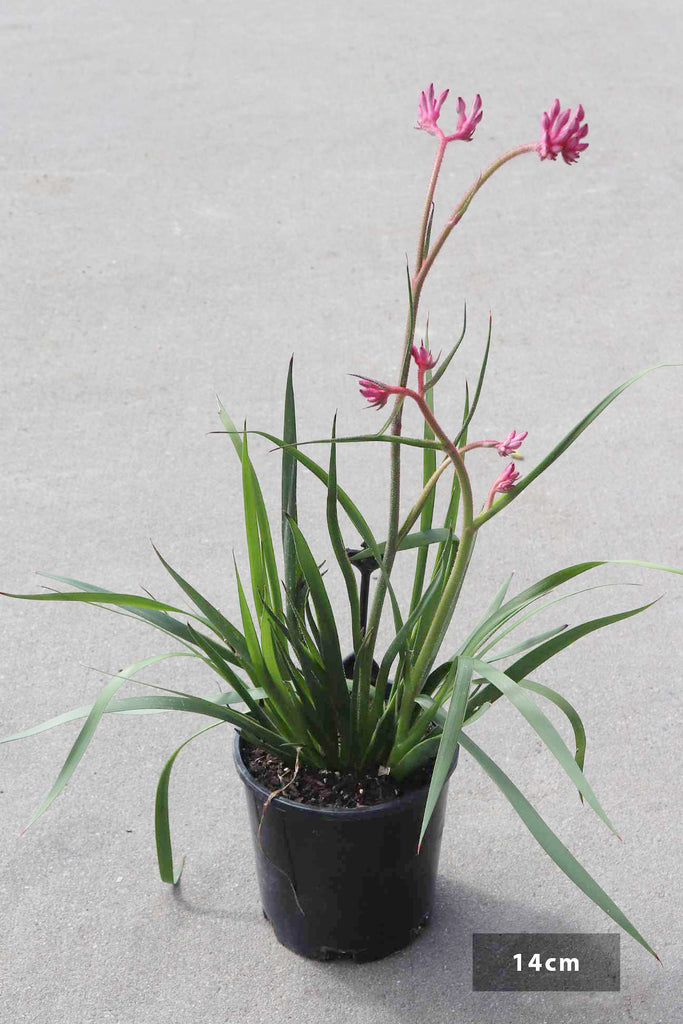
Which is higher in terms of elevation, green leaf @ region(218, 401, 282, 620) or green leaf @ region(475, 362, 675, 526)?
green leaf @ region(475, 362, 675, 526)

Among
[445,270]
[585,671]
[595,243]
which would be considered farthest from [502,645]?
[595,243]

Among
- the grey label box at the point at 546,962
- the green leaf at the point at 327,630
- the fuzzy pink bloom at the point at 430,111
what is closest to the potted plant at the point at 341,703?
the green leaf at the point at 327,630

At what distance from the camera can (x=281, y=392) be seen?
2.87 m

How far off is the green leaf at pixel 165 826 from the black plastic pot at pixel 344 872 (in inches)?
3.3

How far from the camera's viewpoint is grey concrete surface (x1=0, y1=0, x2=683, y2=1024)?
1589 millimetres

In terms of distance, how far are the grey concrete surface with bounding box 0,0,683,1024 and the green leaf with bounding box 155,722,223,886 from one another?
0.27ft

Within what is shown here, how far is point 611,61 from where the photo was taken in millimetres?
5020

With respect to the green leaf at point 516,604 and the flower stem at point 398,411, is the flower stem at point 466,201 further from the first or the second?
the green leaf at point 516,604

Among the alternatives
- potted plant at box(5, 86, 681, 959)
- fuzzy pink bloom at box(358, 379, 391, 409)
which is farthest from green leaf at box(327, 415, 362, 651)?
fuzzy pink bloom at box(358, 379, 391, 409)

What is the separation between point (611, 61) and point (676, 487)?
3.18 m

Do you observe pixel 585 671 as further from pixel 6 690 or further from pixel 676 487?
pixel 6 690

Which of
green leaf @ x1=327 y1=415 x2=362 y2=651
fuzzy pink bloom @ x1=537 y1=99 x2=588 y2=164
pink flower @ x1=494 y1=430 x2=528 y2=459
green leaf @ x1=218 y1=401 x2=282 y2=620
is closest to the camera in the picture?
fuzzy pink bloom @ x1=537 y1=99 x2=588 y2=164

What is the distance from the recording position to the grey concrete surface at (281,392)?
1.59 meters

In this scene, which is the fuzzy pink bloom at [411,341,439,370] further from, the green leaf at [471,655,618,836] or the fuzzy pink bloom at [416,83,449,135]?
the green leaf at [471,655,618,836]
